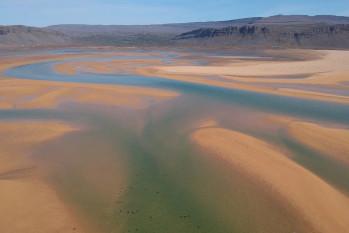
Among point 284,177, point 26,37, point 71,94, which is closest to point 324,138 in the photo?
point 284,177

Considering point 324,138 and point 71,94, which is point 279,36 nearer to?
point 71,94

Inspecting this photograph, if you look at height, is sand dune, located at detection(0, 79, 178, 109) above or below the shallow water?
above

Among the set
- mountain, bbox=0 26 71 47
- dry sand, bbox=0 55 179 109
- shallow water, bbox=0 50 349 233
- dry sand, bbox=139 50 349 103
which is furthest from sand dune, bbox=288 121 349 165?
mountain, bbox=0 26 71 47

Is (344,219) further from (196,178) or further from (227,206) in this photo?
(196,178)

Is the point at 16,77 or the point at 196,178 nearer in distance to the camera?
the point at 196,178

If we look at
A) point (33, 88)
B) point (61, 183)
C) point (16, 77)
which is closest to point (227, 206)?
point (61, 183)

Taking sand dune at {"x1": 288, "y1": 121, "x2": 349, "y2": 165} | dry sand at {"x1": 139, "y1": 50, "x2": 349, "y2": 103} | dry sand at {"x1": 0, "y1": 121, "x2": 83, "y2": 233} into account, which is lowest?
dry sand at {"x1": 139, "y1": 50, "x2": 349, "y2": 103}

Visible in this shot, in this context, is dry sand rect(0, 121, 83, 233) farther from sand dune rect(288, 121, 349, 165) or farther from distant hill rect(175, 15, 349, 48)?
distant hill rect(175, 15, 349, 48)
